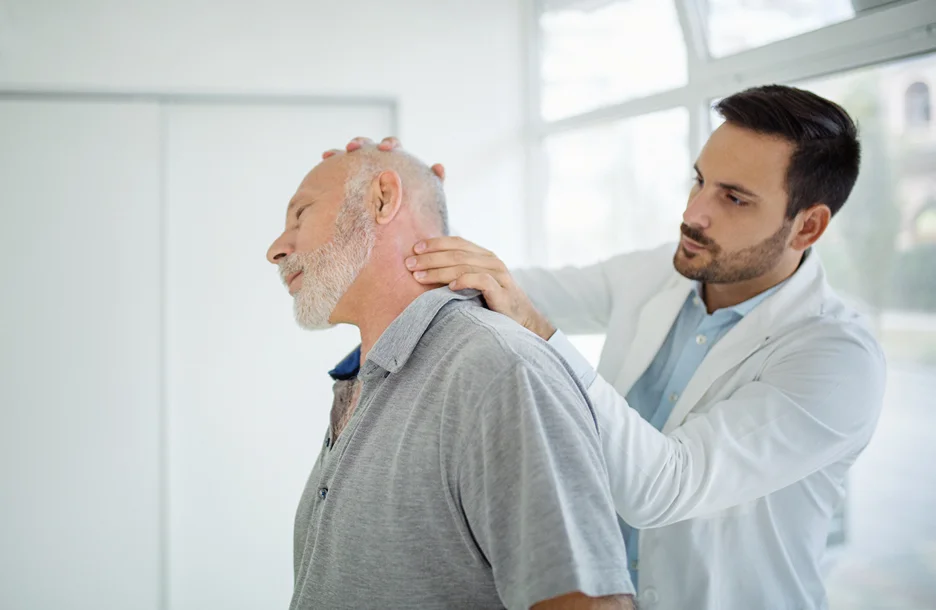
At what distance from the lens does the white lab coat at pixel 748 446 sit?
127 centimetres

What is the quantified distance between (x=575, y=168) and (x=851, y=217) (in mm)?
1466

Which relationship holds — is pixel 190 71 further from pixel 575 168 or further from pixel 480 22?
pixel 575 168

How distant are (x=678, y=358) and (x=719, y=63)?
1.30 meters

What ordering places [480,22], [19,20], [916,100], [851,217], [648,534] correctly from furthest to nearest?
[480,22], [19,20], [851,217], [916,100], [648,534]

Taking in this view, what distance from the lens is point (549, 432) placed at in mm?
852

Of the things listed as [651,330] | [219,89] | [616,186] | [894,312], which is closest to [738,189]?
[651,330]

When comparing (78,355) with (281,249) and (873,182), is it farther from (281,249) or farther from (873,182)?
(873,182)

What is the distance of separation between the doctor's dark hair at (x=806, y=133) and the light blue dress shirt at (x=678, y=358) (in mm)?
208

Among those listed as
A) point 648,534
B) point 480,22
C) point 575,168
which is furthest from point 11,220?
point 648,534

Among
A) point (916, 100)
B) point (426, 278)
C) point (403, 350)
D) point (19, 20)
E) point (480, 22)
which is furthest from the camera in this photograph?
point (480, 22)

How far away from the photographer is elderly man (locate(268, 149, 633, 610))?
2.67 feet

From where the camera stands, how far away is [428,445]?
3.10 feet

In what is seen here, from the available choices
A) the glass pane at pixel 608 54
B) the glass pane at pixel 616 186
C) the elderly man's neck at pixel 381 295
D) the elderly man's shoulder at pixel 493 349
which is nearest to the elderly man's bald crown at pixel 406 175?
the elderly man's neck at pixel 381 295

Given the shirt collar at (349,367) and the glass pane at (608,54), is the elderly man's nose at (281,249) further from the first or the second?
the glass pane at (608,54)
